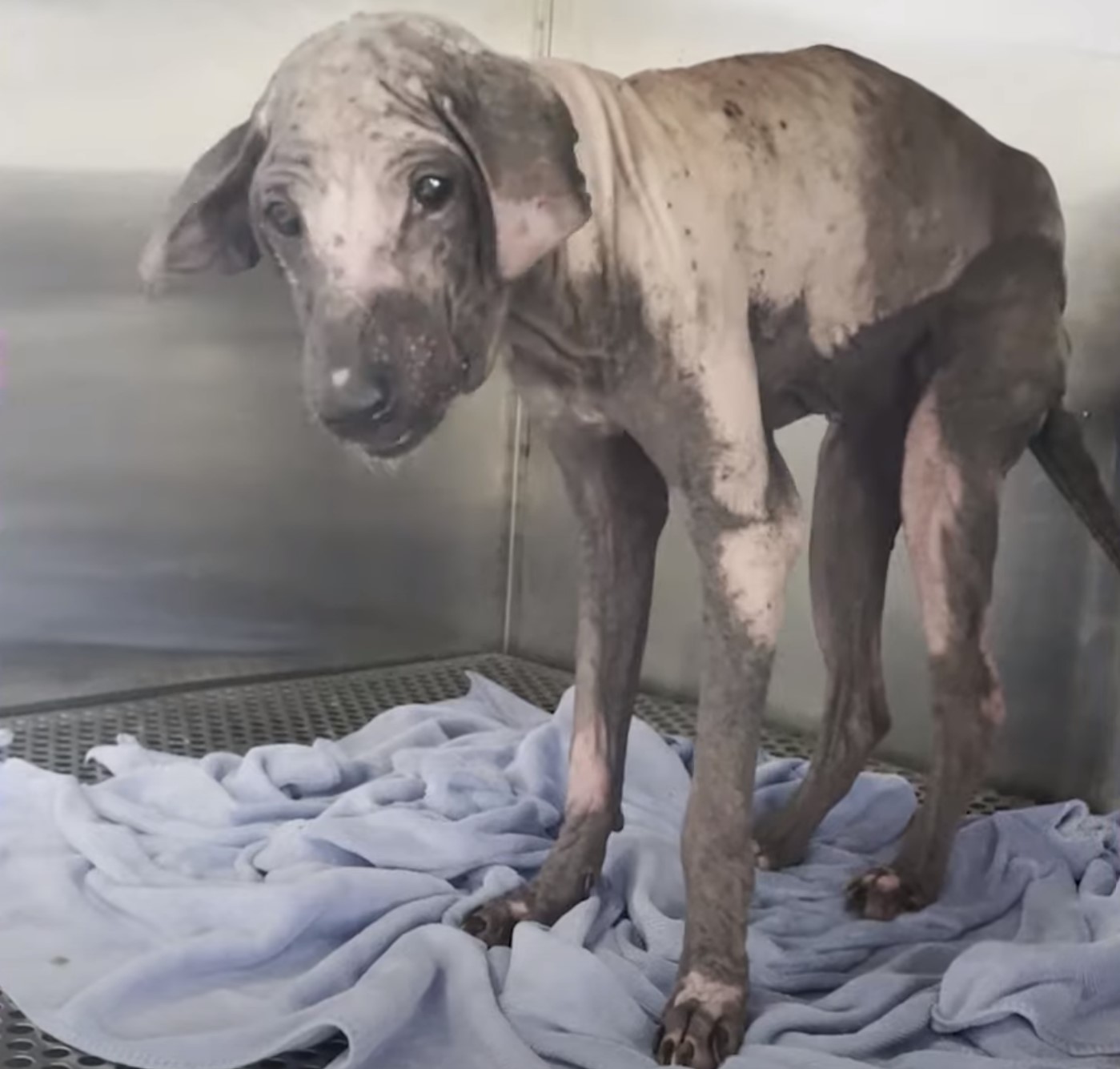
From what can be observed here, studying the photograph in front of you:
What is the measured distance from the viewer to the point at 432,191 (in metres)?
0.82

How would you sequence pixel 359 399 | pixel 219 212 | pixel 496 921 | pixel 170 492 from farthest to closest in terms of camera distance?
pixel 170 492, pixel 496 921, pixel 219 212, pixel 359 399

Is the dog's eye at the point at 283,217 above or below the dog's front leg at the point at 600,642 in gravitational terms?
above

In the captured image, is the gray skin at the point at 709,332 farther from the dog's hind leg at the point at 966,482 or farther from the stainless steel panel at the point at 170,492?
the stainless steel panel at the point at 170,492

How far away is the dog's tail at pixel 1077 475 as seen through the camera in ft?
4.02

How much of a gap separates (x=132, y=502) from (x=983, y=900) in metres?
0.80

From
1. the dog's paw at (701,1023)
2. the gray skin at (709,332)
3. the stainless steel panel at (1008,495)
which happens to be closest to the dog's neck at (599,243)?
the gray skin at (709,332)

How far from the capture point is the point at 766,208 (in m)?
0.96

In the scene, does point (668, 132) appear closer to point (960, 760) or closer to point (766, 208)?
point (766, 208)

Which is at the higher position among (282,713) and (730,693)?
(730,693)

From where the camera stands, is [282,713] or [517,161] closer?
[517,161]

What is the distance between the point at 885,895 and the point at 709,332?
47cm

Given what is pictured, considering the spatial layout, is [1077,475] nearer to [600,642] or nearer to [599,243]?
[600,642]

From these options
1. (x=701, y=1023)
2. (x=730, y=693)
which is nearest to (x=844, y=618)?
(x=730, y=693)

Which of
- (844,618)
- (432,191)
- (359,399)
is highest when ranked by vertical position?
(432,191)
